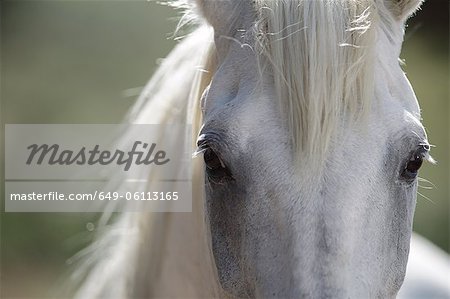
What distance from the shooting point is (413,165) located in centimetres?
145

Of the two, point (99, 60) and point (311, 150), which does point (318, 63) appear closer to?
point (311, 150)

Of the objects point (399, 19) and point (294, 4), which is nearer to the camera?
point (294, 4)

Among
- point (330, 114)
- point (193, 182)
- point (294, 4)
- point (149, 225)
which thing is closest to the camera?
point (330, 114)

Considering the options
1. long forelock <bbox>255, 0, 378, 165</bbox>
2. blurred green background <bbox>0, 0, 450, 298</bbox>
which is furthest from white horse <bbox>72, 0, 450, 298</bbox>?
blurred green background <bbox>0, 0, 450, 298</bbox>

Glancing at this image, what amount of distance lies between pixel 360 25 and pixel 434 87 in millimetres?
8644

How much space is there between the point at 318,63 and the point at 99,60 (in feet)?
28.5

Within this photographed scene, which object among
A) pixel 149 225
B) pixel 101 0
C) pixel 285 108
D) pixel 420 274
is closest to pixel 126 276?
pixel 149 225

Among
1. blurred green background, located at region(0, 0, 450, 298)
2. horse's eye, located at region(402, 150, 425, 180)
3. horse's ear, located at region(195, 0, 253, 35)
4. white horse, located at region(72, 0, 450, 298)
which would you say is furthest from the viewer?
blurred green background, located at region(0, 0, 450, 298)

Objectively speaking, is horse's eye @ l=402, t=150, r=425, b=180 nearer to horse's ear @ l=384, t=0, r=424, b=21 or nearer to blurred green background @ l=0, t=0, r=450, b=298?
horse's ear @ l=384, t=0, r=424, b=21

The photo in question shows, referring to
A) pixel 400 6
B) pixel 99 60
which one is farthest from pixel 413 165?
pixel 99 60

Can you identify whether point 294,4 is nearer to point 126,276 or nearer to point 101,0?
point 126,276

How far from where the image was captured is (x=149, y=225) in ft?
6.80

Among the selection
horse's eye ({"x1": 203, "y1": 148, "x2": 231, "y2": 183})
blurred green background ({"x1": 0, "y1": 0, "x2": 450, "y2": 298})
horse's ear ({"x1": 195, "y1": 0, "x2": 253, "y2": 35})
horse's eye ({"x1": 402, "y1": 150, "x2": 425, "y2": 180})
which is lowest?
blurred green background ({"x1": 0, "y1": 0, "x2": 450, "y2": 298})

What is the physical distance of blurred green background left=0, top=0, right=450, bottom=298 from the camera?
27.8ft
